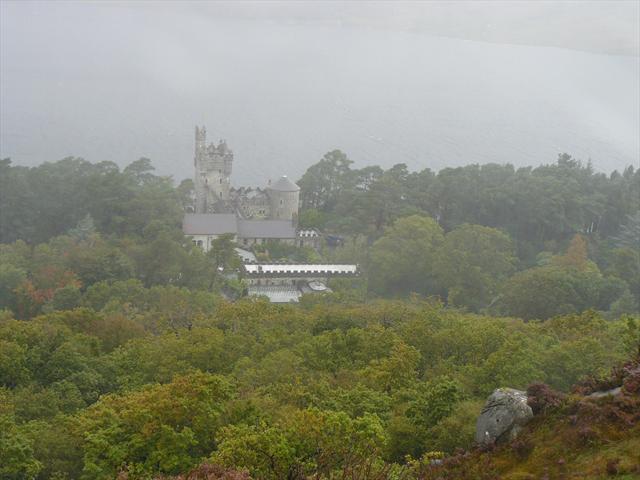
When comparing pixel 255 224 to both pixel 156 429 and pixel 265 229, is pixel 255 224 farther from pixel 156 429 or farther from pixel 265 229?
pixel 156 429

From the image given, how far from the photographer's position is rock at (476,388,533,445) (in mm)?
12648

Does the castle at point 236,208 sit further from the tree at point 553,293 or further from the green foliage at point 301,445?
the green foliage at point 301,445

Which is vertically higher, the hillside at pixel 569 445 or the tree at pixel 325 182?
the tree at pixel 325 182

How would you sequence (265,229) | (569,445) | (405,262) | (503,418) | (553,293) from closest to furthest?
(569,445), (503,418), (553,293), (405,262), (265,229)

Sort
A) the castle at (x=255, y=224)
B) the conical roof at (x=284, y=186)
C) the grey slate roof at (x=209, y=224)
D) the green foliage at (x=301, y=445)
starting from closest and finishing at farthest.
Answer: the green foliage at (x=301, y=445), the castle at (x=255, y=224), the grey slate roof at (x=209, y=224), the conical roof at (x=284, y=186)

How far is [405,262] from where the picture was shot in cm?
3941

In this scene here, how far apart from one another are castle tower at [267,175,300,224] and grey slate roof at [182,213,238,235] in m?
4.60

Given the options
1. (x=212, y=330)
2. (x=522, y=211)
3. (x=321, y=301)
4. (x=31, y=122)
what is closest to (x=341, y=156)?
(x=522, y=211)

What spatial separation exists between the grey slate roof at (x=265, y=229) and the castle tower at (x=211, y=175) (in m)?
4.46

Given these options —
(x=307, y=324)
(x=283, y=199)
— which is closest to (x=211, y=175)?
(x=283, y=199)

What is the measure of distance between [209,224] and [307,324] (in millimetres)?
22709

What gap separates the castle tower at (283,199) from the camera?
168 feet

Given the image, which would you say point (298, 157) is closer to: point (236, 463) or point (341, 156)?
point (341, 156)

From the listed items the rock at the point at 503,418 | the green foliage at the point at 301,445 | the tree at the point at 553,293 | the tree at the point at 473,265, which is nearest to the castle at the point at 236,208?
the tree at the point at 473,265
